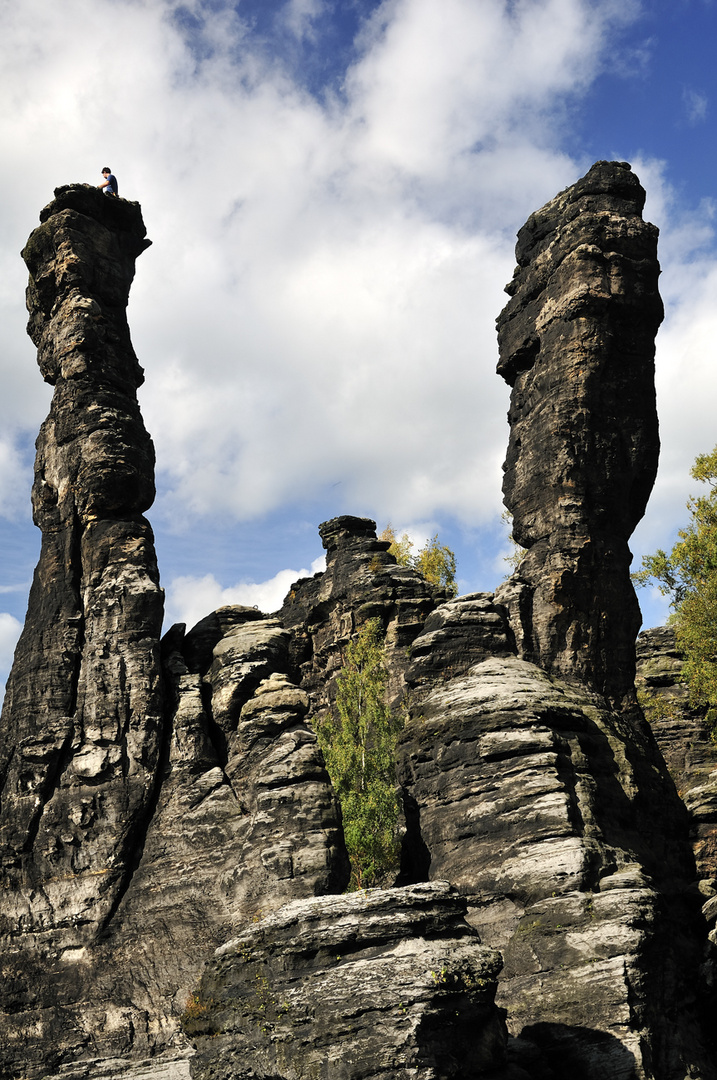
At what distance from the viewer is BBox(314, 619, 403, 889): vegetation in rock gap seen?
108ft

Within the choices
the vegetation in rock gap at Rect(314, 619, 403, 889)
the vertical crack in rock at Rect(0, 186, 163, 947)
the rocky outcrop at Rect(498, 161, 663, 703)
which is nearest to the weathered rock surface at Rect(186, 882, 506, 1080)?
the vertical crack in rock at Rect(0, 186, 163, 947)

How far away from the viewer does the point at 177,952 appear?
69.8ft

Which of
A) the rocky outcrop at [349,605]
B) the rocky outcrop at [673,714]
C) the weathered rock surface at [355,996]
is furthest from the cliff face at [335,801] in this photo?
the rocky outcrop at [349,605]

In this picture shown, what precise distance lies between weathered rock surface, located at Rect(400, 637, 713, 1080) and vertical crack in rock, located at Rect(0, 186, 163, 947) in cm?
727

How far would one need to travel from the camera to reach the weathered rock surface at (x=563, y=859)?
19328mm

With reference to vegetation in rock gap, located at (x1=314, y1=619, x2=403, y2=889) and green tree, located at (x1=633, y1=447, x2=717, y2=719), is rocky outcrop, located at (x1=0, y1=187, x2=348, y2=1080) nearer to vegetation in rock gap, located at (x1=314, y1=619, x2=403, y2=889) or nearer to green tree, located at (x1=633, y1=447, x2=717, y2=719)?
vegetation in rock gap, located at (x1=314, y1=619, x2=403, y2=889)

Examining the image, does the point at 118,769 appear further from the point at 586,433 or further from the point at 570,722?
the point at 586,433

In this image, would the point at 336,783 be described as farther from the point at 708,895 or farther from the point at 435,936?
the point at 435,936

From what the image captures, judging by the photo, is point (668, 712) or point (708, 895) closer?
point (708, 895)

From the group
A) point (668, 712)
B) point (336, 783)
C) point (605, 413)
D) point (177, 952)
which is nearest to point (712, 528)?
point (668, 712)

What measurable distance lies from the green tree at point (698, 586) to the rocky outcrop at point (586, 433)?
11.6 m

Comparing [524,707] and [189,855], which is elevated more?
[524,707]

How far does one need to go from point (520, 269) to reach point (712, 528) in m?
19.8

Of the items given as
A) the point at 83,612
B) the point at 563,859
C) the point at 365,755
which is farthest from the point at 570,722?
the point at 365,755
